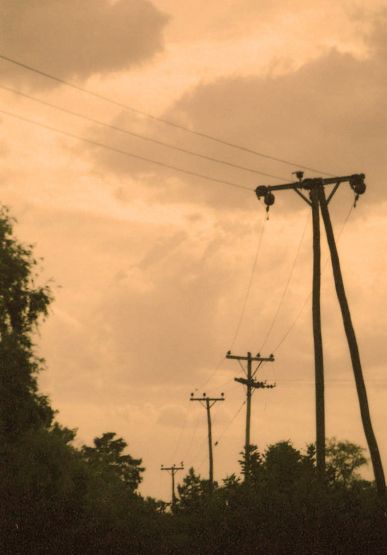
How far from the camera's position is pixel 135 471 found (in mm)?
122250

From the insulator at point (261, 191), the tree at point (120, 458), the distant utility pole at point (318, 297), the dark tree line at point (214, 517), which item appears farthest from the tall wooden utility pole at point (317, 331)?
the tree at point (120, 458)

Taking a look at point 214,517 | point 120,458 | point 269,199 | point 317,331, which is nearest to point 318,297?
point 317,331

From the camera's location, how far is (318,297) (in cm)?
2739

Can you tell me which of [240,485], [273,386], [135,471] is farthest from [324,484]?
[135,471]

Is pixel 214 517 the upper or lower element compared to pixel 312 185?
lower

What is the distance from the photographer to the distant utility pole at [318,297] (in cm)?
2556

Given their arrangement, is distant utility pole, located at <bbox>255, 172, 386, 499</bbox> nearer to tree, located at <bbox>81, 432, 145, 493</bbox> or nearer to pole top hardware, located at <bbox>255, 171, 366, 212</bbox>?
pole top hardware, located at <bbox>255, 171, 366, 212</bbox>

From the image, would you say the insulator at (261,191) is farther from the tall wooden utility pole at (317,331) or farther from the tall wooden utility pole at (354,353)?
the tall wooden utility pole at (354,353)

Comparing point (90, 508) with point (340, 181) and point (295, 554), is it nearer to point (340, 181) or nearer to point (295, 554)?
point (295, 554)

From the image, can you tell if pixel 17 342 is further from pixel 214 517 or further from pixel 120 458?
pixel 120 458

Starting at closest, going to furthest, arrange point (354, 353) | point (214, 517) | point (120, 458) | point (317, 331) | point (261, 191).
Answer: point (214, 517), point (354, 353), point (317, 331), point (261, 191), point (120, 458)

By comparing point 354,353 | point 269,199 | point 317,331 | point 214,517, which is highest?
point 269,199

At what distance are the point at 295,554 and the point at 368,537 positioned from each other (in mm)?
1710

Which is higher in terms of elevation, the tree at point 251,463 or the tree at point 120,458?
the tree at point 120,458
